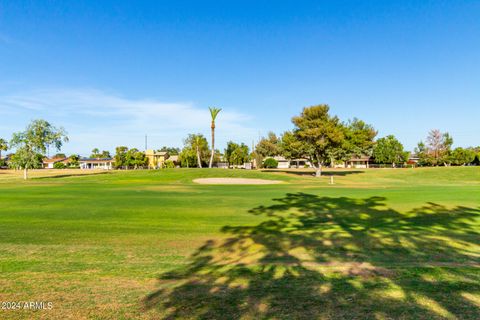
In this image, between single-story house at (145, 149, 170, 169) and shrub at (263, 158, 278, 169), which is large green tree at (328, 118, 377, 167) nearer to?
shrub at (263, 158, 278, 169)

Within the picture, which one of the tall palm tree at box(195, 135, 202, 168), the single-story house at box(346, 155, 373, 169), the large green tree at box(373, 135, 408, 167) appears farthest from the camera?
the single-story house at box(346, 155, 373, 169)

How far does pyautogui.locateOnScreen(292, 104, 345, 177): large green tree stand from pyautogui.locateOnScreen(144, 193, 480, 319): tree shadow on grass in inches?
1957

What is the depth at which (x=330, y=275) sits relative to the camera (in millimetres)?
6980

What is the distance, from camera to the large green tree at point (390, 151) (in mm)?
120938

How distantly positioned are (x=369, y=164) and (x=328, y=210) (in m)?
134

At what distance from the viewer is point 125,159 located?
12256cm

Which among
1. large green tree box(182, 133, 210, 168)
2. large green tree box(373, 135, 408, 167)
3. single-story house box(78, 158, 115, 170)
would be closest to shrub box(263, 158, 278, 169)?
large green tree box(182, 133, 210, 168)

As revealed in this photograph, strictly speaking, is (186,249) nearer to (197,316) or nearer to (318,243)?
(318,243)

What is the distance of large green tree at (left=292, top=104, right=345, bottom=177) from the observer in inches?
2426

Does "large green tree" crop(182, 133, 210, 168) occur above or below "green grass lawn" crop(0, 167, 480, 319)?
above

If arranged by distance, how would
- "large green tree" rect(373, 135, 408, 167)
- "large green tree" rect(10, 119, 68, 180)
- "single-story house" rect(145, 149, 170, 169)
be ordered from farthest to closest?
"single-story house" rect(145, 149, 170, 169), "large green tree" rect(373, 135, 408, 167), "large green tree" rect(10, 119, 68, 180)

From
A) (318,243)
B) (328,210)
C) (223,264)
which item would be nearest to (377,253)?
(318,243)

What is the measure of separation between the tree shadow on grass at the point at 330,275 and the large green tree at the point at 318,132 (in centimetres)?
4970

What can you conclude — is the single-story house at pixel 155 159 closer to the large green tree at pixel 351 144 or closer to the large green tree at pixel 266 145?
the large green tree at pixel 266 145
